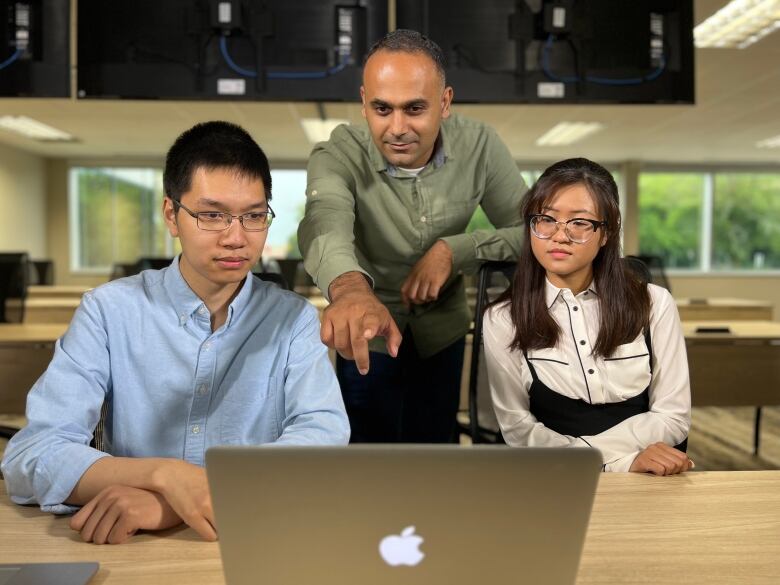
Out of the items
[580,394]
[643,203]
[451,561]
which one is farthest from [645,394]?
[643,203]

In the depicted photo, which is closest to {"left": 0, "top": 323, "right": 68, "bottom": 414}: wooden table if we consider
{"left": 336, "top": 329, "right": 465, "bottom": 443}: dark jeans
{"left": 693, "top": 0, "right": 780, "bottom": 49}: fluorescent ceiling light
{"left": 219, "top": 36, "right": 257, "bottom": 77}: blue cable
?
{"left": 219, "top": 36, "right": 257, "bottom": 77}: blue cable

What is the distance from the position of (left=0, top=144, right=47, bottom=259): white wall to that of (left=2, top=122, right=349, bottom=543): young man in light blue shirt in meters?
10.3

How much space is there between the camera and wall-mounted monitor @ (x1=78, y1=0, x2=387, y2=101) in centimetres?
294

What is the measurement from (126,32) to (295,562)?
2701 millimetres

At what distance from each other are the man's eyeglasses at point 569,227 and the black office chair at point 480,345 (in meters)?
0.28

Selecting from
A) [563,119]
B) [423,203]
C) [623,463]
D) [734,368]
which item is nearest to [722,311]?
[734,368]

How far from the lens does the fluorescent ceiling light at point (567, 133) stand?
8.75 metres

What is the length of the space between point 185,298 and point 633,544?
2.50 feet

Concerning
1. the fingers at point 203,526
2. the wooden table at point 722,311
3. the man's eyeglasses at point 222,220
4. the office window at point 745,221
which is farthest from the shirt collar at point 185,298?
the office window at point 745,221

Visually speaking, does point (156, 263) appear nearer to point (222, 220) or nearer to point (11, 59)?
point (11, 59)

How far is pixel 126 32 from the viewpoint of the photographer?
294 cm

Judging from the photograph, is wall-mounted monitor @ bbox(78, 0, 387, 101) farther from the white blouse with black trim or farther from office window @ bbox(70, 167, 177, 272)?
office window @ bbox(70, 167, 177, 272)

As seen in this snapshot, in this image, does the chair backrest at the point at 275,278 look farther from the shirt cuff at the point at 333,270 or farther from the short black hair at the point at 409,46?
the short black hair at the point at 409,46

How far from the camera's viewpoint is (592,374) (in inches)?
64.4
